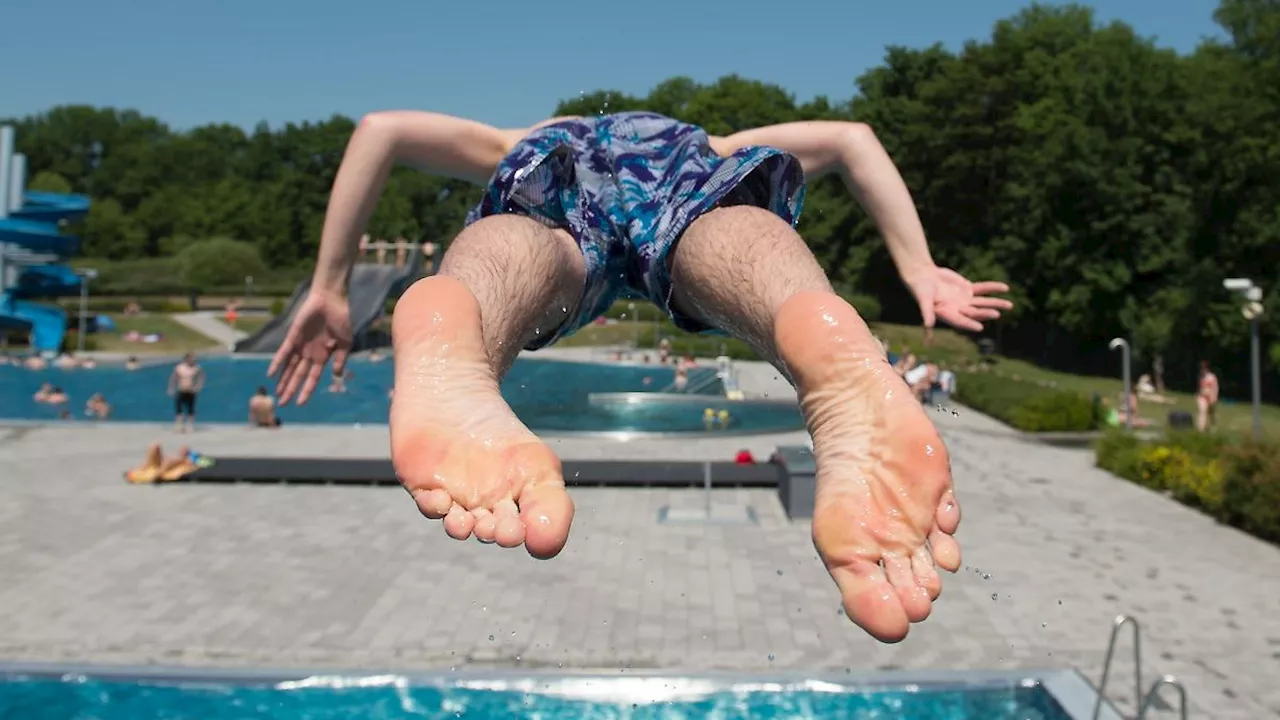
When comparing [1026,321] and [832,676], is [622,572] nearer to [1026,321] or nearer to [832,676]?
[832,676]

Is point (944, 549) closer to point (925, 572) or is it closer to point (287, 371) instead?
point (925, 572)

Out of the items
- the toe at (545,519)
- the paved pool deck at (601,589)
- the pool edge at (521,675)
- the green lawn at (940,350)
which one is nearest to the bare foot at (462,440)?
the toe at (545,519)

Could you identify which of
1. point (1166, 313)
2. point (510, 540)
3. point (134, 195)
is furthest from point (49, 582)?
point (134, 195)

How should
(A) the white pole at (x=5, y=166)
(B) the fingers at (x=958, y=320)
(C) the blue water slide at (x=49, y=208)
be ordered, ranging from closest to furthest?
1. (B) the fingers at (x=958, y=320)
2. (A) the white pole at (x=5, y=166)
3. (C) the blue water slide at (x=49, y=208)

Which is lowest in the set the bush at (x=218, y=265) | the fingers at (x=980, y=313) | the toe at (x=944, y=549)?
the toe at (x=944, y=549)

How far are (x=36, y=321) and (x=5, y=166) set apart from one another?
5.09 m

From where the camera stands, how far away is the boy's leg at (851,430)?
2010 millimetres

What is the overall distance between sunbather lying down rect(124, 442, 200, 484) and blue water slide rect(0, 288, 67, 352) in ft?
77.0

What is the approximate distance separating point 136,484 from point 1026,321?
3308cm

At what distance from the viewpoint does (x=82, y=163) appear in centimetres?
7531

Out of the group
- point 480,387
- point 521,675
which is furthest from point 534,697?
point 480,387

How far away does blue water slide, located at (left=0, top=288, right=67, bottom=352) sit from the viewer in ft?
113

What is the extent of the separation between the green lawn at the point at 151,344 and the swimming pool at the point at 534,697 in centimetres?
3293

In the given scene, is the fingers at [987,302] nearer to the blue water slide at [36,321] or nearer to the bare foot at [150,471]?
the bare foot at [150,471]
